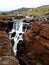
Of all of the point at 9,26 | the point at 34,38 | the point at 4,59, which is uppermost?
the point at 4,59

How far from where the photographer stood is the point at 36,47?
29875 mm

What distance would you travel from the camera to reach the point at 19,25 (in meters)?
55.8

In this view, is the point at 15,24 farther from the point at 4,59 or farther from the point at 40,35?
the point at 4,59

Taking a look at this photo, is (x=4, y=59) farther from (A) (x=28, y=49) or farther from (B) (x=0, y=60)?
(A) (x=28, y=49)

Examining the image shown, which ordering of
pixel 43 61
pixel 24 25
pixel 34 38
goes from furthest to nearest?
1. pixel 24 25
2. pixel 34 38
3. pixel 43 61

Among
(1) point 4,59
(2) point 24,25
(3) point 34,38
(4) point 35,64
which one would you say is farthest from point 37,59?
(2) point 24,25

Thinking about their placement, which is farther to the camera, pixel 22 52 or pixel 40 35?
pixel 22 52

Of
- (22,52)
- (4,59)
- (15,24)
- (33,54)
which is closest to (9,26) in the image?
(15,24)

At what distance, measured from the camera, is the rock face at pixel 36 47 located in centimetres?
2856

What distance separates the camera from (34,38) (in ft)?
100

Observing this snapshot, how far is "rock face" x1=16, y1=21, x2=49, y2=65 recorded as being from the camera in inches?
1125

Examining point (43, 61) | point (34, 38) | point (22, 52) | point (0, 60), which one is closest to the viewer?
point (0, 60)

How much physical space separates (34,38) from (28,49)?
214 cm

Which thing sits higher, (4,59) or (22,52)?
(4,59)
